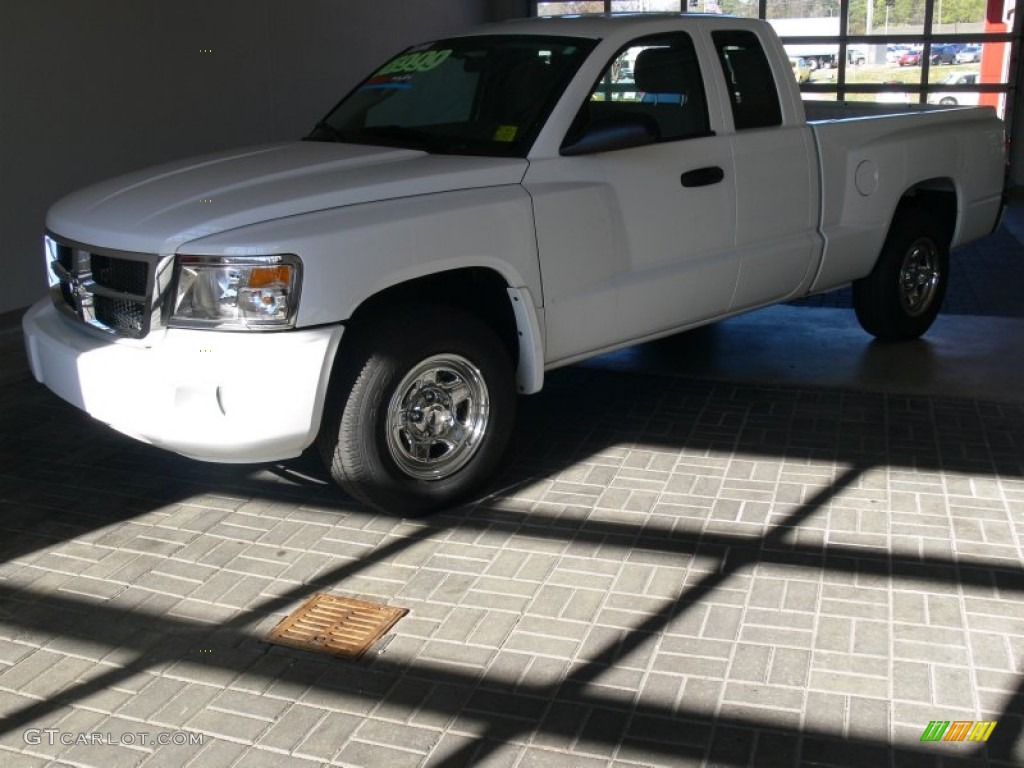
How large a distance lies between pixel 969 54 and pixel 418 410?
12.9 m

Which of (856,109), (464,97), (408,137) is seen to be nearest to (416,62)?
(464,97)

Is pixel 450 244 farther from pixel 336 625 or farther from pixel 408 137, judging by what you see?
pixel 336 625

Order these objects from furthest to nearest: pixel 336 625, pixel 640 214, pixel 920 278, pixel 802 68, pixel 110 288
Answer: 1. pixel 802 68
2. pixel 920 278
3. pixel 640 214
4. pixel 110 288
5. pixel 336 625

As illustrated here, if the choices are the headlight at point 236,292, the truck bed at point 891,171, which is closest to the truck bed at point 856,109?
the truck bed at point 891,171

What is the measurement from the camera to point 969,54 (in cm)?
1492

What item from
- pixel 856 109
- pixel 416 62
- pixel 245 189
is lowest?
pixel 856 109

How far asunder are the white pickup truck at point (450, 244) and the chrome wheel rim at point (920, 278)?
630 millimetres

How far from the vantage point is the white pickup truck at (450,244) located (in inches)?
168

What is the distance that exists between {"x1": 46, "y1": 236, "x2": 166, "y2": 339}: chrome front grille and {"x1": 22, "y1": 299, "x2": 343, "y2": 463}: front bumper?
111 mm

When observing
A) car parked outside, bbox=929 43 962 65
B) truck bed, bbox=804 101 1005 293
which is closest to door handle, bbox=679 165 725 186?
truck bed, bbox=804 101 1005 293

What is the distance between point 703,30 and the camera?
5.98 m

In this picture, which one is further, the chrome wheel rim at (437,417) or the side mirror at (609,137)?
the side mirror at (609,137)

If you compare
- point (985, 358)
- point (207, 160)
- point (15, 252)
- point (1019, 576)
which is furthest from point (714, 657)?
point (15, 252)

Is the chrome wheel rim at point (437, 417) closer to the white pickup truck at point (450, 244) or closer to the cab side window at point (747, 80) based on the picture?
the white pickup truck at point (450, 244)
